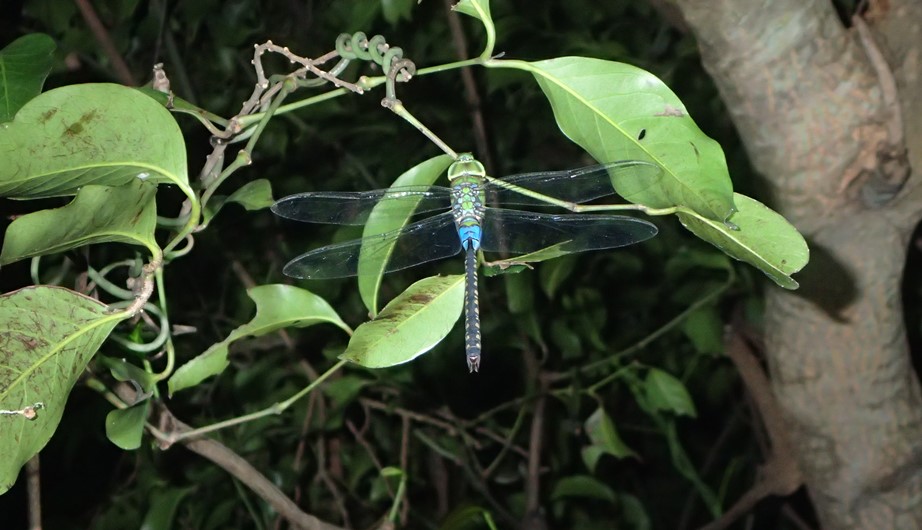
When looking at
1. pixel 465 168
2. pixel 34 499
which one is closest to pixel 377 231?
pixel 465 168

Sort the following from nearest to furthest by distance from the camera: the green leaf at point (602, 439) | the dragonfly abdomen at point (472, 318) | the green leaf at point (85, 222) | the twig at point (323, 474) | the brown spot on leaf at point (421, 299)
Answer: the green leaf at point (85, 222) < the brown spot on leaf at point (421, 299) < the dragonfly abdomen at point (472, 318) < the green leaf at point (602, 439) < the twig at point (323, 474)

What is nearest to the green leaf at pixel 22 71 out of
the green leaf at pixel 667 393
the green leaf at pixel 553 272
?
the green leaf at pixel 553 272

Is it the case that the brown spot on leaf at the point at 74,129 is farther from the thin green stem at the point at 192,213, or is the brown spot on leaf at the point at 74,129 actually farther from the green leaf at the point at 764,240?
the green leaf at the point at 764,240

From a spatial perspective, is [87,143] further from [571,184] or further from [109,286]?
[571,184]

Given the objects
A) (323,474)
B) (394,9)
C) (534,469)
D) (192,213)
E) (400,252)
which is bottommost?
(323,474)

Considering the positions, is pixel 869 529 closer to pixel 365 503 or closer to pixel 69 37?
pixel 365 503

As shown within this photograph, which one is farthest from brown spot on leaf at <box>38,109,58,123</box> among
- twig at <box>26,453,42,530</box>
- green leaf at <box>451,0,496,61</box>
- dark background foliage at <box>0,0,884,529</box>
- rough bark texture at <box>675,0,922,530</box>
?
dark background foliage at <box>0,0,884,529</box>

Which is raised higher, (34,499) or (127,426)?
(127,426)
